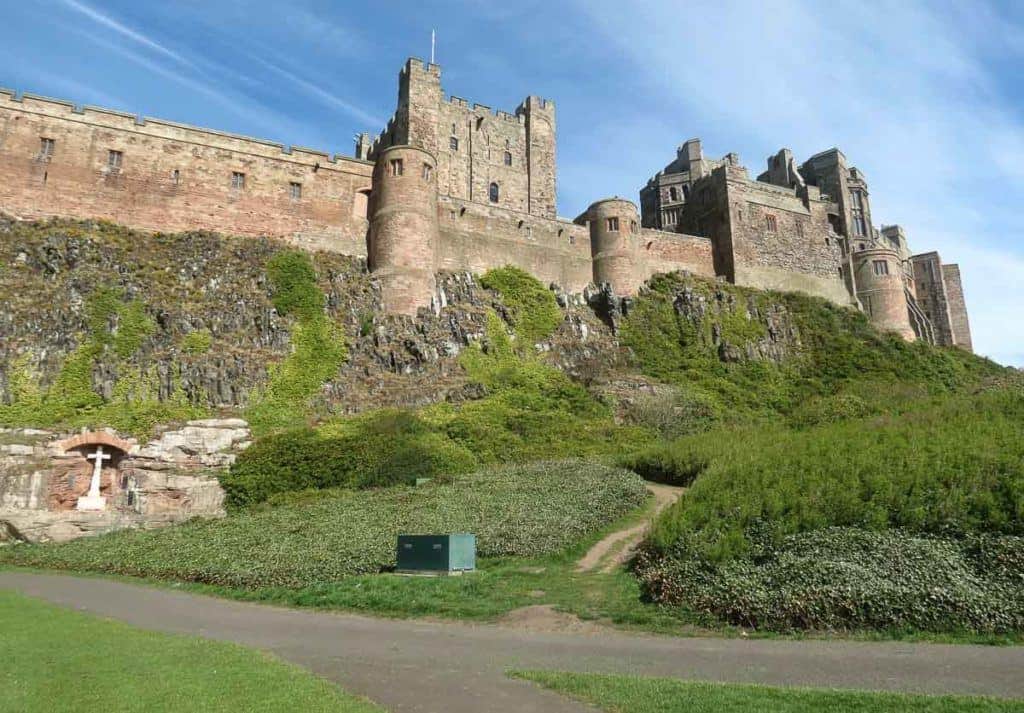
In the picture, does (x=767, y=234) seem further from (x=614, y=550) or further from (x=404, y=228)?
(x=614, y=550)

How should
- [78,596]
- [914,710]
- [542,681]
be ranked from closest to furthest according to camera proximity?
[914,710]
[542,681]
[78,596]

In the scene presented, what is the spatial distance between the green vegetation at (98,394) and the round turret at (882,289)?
40816 millimetres

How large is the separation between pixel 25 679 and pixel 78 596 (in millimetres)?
7250

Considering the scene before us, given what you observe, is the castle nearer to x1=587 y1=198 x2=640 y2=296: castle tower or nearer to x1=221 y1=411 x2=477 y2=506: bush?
x1=587 y1=198 x2=640 y2=296: castle tower

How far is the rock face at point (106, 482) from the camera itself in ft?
68.3

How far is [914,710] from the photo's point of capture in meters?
6.29

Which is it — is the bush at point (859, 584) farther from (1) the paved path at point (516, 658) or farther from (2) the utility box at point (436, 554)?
(2) the utility box at point (436, 554)

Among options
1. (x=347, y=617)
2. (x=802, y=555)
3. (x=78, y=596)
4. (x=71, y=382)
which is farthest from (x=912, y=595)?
(x=71, y=382)

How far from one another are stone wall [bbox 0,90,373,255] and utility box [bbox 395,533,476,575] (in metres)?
22.7

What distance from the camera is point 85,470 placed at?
2211cm

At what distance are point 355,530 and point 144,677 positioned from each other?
10.2 metres

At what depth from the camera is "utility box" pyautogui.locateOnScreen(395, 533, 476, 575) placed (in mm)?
13758

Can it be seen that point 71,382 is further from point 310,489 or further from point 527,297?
point 527,297

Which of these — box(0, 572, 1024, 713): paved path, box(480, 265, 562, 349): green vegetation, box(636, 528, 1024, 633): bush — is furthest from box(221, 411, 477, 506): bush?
box(636, 528, 1024, 633): bush
